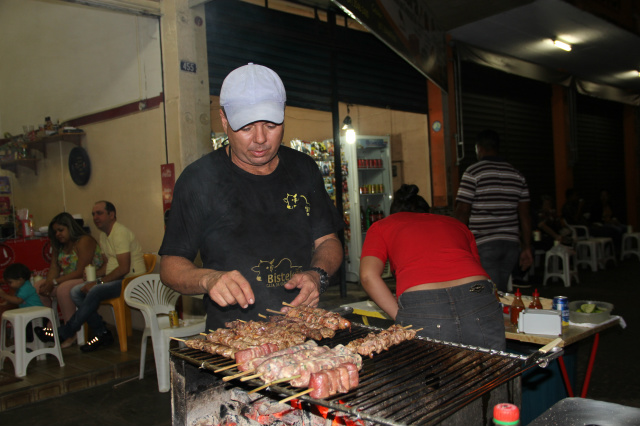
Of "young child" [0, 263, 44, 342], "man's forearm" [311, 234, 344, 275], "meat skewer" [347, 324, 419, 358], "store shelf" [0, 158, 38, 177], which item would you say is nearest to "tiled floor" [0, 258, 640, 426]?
"young child" [0, 263, 44, 342]

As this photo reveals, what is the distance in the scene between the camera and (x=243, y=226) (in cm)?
265

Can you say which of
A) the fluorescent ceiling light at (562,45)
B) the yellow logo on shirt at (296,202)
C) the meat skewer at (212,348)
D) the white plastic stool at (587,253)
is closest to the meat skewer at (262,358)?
the meat skewer at (212,348)

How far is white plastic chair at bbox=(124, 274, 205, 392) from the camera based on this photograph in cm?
A: 579

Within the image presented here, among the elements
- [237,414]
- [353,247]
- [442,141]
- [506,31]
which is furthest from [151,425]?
[506,31]

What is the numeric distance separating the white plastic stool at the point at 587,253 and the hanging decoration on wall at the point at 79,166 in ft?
37.4

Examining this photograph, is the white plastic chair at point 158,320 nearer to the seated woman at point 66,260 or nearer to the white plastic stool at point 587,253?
the seated woman at point 66,260

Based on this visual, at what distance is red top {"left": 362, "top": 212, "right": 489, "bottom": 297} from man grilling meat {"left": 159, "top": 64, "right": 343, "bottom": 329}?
0.84m

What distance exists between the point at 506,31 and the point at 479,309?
9.41m

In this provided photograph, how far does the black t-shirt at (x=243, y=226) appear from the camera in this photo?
2.63 m

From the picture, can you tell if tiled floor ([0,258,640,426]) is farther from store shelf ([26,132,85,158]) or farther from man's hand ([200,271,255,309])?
store shelf ([26,132,85,158])

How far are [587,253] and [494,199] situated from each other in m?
9.29

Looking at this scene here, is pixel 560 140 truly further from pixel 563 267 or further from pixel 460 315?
pixel 460 315

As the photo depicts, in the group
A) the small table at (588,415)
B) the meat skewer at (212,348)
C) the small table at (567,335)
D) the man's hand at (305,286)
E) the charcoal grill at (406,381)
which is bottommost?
the small table at (567,335)

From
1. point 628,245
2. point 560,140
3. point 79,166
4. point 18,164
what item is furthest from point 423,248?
point 628,245
